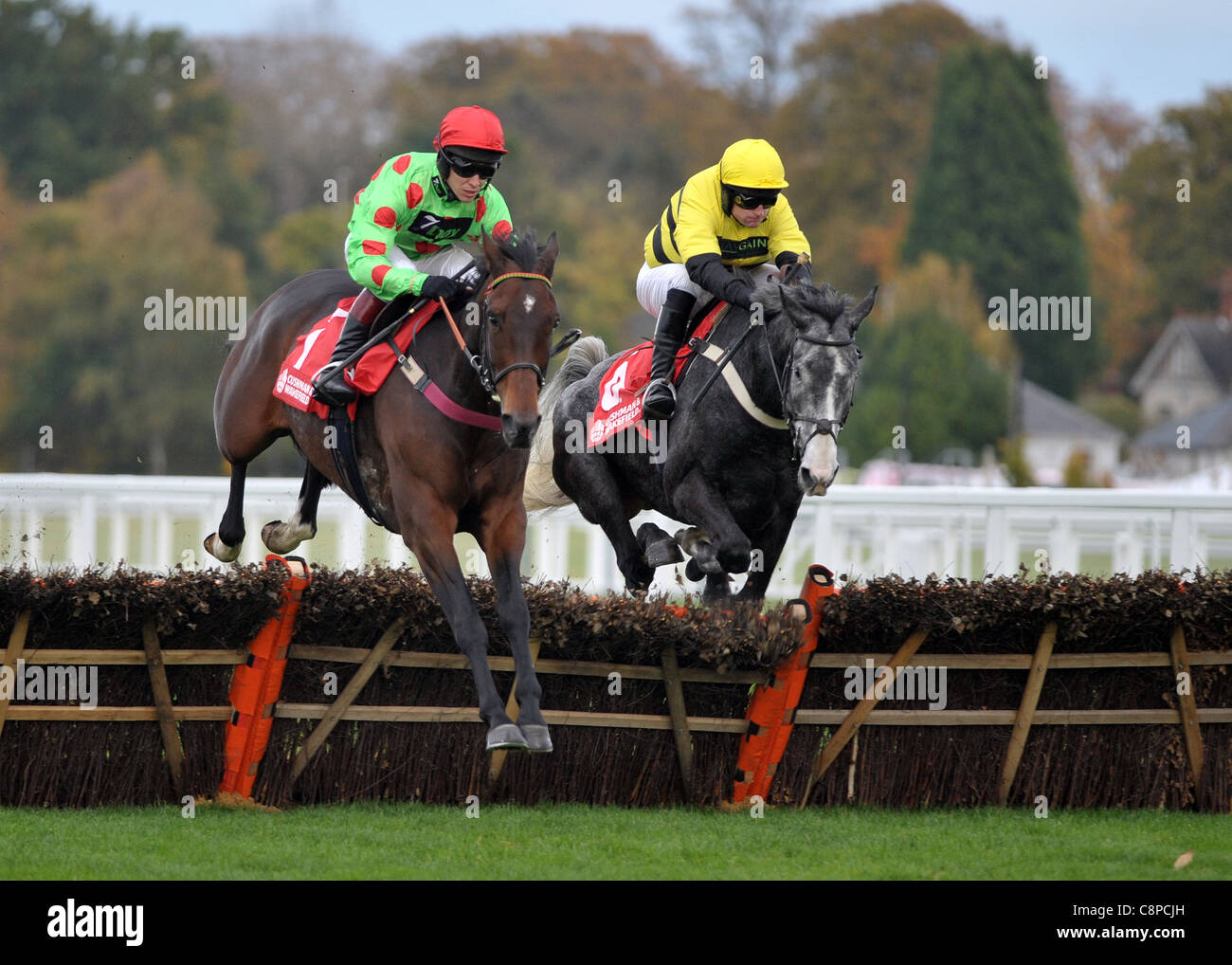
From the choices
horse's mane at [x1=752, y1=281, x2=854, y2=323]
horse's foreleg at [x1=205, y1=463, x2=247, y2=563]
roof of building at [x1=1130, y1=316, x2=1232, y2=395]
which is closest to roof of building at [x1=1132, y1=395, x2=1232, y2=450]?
roof of building at [x1=1130, y1=316, x2=1232, y2=395]

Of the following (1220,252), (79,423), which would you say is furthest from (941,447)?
(1220,252)

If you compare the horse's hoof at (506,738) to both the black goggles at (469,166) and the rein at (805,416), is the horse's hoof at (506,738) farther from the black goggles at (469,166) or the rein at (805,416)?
the black goggles at (469,166)

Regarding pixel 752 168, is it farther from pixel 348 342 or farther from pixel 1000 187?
pixel 1000 187

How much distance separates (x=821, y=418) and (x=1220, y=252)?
55348 mm

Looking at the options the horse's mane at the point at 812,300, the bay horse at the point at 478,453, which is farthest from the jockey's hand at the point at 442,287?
the horse's mane at the point at 812,300

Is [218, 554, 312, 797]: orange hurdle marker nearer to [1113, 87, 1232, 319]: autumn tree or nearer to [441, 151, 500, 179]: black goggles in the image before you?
[441, 151, 500, 179]: black goggles

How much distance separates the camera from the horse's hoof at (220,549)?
7473 millimetres

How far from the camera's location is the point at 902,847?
574 cm

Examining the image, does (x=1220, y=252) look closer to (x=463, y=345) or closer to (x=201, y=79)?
(x=201, y=79)

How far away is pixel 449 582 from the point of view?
593cm

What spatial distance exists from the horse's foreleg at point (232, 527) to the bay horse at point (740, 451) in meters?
1.55

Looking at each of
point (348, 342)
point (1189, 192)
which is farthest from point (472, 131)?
point (1189, 192)

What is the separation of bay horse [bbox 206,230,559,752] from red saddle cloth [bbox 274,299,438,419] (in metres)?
0.04

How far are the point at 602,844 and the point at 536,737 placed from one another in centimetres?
44
